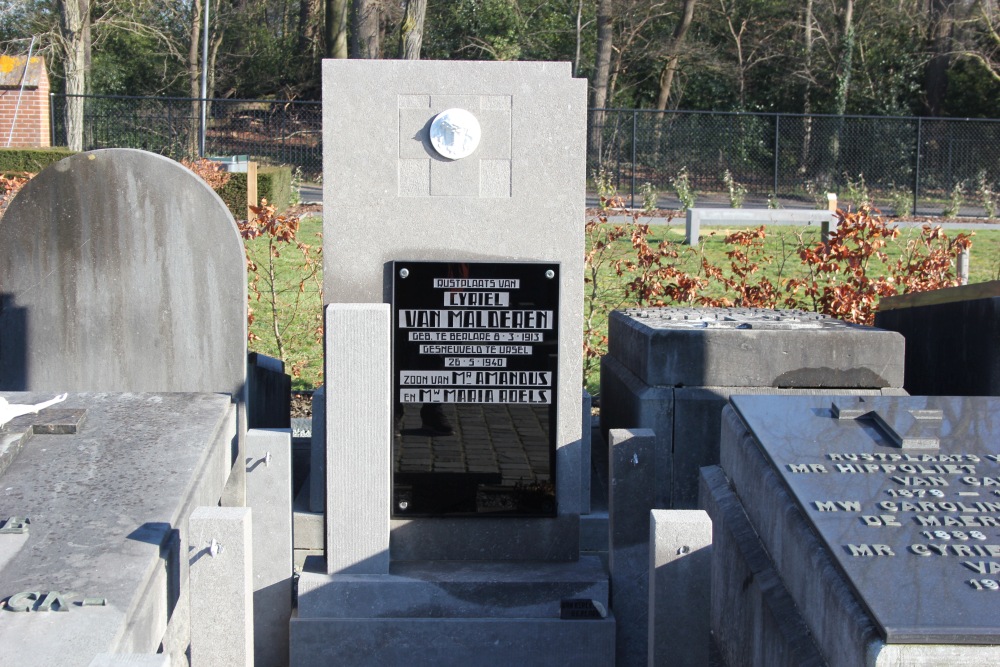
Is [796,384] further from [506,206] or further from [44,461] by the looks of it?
[44,461]

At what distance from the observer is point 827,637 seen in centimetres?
281

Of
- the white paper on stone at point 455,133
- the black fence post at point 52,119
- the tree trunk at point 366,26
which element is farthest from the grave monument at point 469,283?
the black fence post at point 52,119

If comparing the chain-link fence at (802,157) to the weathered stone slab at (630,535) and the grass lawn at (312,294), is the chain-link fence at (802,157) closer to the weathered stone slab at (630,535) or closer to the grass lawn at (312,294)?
the grass lawn at (312,294)

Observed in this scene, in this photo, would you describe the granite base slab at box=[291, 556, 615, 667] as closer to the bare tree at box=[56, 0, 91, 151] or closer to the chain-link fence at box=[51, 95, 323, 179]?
the bare tree at box=[56, 0, 91, 151]

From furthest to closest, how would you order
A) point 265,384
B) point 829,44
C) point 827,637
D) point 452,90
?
Result: 1. point 829,44
2. point 265,384
3. point 452,90
4. point 827,637

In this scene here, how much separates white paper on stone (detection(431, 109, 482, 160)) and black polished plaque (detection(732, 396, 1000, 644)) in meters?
1.53

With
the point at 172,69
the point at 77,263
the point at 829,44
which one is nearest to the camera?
the point at 77,263

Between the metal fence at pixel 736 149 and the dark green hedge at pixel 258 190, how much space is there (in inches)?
236

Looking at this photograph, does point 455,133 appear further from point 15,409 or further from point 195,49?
point 195,49

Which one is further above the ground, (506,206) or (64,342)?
(506,206)

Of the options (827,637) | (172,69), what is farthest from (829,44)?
(827,637)

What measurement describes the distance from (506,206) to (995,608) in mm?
2632

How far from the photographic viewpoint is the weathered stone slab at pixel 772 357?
5.07m

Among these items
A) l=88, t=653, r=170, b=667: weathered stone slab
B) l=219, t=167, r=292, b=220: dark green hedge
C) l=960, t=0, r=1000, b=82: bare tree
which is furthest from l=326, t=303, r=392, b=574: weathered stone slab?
l=960, t=0, r=1000, b=82: bare tree
